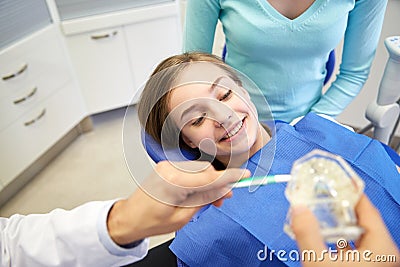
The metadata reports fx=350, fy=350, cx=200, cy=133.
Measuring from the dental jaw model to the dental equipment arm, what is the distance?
0.68 m

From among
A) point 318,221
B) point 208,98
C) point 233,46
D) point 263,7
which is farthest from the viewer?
point 233,46

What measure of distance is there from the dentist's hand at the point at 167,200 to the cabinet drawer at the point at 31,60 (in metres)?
1.39

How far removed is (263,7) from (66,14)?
1359 mm

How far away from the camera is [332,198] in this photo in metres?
0.37

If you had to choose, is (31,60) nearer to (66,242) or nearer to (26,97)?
(26,97)

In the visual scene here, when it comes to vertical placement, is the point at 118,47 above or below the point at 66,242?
below

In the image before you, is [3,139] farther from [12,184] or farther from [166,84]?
[166,84]

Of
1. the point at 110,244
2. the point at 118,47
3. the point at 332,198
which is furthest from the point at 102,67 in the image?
the point at 332,198

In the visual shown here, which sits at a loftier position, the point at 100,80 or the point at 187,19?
the point at 187,19

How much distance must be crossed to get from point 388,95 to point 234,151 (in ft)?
1.65

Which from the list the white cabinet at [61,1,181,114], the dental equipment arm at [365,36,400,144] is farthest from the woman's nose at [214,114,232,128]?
the white cabinet at [61,1,181,114]

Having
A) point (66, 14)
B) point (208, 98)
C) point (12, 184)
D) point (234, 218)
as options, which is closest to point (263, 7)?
point (208, 98)

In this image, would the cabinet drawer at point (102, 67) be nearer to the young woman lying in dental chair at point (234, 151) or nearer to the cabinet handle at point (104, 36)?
the cabinet handle at point (104, 36)

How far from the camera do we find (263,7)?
86 cm
